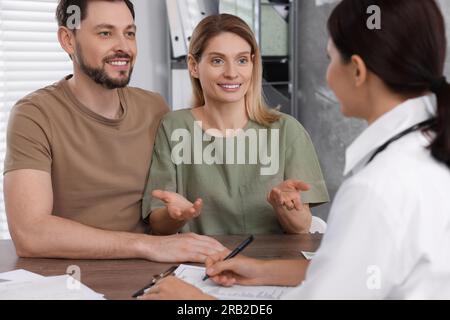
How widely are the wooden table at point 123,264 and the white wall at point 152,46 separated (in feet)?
5.84

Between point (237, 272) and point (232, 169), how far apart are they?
63 centimetres

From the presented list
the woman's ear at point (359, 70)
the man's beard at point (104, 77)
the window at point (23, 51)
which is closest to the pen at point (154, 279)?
the woman's ear at point (359, 70)

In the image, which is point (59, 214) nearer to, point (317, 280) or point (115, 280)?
point (115, 280)

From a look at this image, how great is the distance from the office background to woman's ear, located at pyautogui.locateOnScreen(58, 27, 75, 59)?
1.32 m

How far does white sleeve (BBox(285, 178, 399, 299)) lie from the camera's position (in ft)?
2.64

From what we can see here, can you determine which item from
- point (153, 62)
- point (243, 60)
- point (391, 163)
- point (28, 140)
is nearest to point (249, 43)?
point (243, 60)

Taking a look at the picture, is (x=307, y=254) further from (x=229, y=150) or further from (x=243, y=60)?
(x=243, y=60)

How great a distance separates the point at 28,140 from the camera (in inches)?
64.5

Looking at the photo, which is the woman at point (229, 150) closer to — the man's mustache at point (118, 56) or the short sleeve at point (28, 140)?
the man's mustache at point (118, 56)

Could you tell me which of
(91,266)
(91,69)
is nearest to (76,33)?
(91,69)

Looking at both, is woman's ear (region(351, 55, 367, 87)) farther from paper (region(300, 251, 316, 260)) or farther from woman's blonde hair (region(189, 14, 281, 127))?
woman's blonde hair (region(189, 14, 281, 127))

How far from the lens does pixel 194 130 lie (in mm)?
1877

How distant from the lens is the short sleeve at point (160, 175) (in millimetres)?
1776

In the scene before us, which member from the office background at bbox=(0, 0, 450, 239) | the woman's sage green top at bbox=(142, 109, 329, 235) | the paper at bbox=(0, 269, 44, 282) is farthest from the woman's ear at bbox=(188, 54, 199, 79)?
the office background at bbox=(0, 0, 450, 239)
